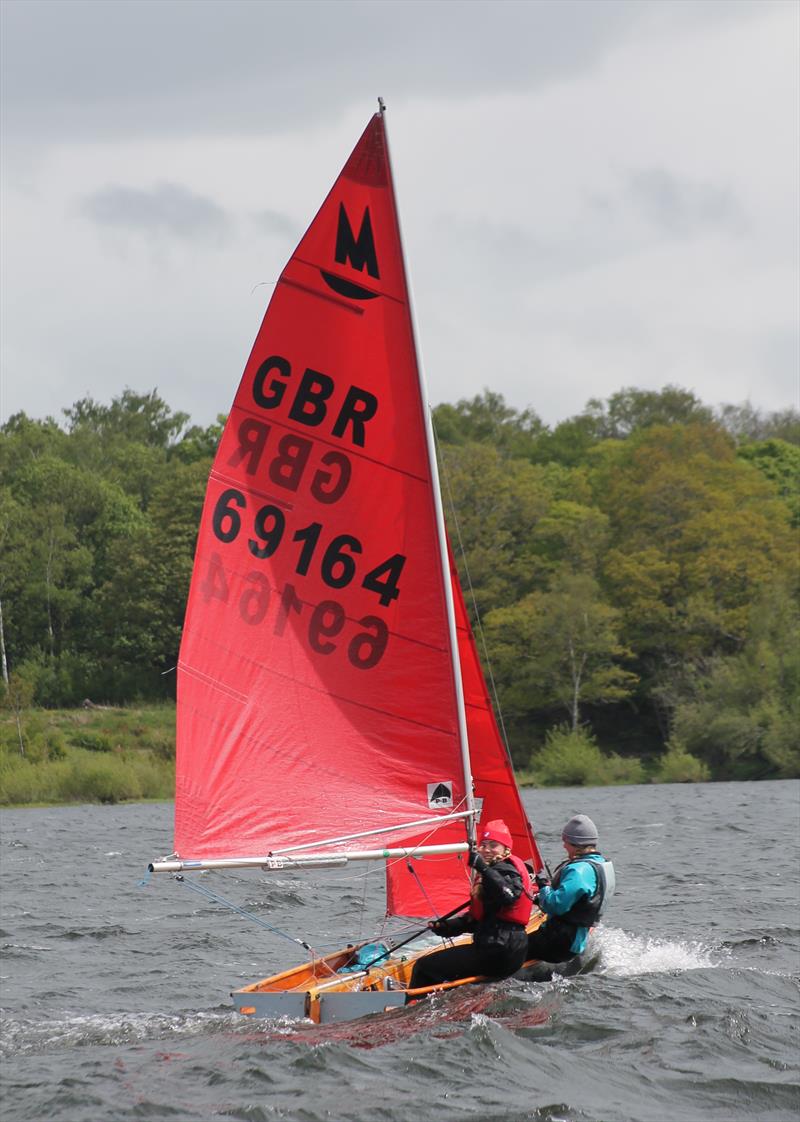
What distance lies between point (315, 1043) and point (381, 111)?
24.9 feet

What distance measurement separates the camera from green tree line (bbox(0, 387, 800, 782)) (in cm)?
6094

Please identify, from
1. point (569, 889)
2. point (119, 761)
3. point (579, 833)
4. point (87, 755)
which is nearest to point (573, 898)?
point (569, 889)

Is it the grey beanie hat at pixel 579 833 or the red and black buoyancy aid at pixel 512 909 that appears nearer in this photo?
the red and black buoyancy aid at pixel 512 909

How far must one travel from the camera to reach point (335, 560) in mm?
12844

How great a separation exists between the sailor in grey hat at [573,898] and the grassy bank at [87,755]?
36.0 meters

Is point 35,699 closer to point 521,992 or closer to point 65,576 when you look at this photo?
point 65,576

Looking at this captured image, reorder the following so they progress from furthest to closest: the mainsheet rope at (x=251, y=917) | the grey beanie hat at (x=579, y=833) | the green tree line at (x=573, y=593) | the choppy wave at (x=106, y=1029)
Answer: the green tree line at (x=573, y=593) < the grey beanie hat at (x=579, y=833) < the mainsheet rope at (x=251, y=917) < the choppy wave at (x=106, y=1029)

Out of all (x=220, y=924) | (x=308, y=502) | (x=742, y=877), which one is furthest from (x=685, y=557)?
(x=308, y=502)

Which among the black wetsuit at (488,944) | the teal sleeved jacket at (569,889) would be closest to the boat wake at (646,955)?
the teal sleeved jacket at (569,889)

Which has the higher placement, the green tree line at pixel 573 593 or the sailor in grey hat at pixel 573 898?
the green tree line at pixel 573 593

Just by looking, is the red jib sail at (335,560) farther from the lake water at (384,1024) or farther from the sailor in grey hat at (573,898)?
the lake water at (384,1024)

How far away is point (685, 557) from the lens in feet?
224

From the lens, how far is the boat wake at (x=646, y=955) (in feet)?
47.6

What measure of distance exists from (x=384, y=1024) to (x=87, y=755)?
148 ft
